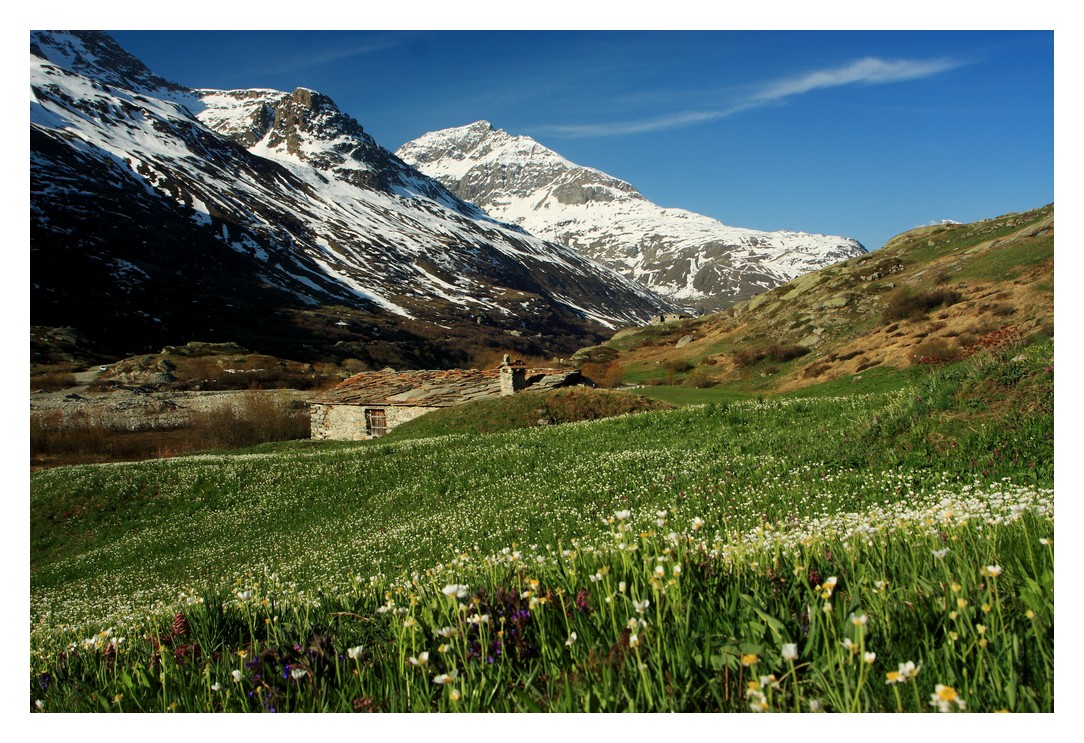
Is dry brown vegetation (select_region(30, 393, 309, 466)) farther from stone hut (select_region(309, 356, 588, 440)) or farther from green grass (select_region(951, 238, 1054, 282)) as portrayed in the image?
green grass (select_region(951, 238, 1054, 282))

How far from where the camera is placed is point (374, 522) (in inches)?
659

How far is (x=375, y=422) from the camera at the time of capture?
4962cm

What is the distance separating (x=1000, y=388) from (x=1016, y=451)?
2503 millimetres

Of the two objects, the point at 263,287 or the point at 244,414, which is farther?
the point at 263,287

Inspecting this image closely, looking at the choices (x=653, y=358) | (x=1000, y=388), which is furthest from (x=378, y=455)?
(x=653, y=358)

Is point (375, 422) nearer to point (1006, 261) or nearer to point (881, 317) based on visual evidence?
point (881, 317)

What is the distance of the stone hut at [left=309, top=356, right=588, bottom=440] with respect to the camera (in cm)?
4722

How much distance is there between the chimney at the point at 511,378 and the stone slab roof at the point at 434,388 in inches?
25.2

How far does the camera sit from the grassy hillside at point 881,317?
41375 mm

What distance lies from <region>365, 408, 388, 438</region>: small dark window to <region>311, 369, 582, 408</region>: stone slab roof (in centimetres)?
68

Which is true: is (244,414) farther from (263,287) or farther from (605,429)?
(263,287)

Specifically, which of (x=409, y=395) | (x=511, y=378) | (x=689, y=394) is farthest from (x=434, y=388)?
(x=689, y=394)

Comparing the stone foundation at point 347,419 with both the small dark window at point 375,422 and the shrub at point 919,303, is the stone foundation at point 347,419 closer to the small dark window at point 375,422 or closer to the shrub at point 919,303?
the small dark window at point 375,422

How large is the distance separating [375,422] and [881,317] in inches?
1634
